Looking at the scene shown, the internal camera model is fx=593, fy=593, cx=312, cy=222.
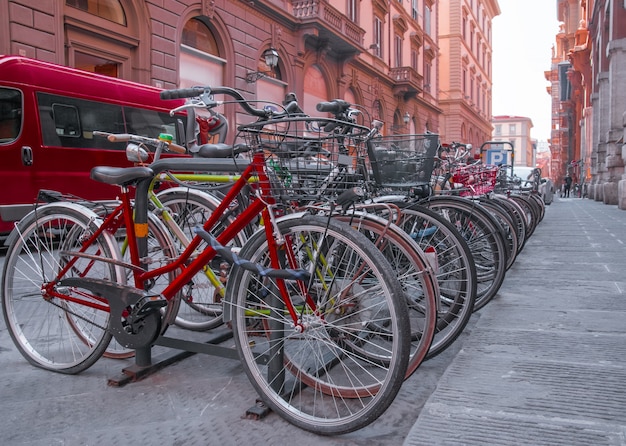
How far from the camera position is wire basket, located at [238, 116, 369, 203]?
2.19 metres

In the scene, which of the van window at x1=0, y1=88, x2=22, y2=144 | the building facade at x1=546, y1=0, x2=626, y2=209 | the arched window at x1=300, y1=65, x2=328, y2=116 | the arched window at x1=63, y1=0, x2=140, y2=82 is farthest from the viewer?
the arched window at x1=300, y1=65, x2=328, y2=116

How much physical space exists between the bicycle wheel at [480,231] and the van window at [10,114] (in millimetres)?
6676

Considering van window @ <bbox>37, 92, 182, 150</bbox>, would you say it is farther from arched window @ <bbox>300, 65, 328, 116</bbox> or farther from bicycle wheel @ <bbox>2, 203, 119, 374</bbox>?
arched window @ <bbox>300, 65, 328, 116</bbox>

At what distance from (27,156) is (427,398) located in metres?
7.49

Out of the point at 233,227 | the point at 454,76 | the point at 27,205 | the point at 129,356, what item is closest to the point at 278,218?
the point at 233,227

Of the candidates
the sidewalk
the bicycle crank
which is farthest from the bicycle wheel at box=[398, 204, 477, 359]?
the bicycle crank

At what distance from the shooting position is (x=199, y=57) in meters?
14.4

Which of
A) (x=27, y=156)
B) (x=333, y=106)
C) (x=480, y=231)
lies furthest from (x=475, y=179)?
(x=27, y=156)

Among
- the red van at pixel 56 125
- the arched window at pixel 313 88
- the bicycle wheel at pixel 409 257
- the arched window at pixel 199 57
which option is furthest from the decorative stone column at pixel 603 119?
the bicycle wheel at pixel 409 257

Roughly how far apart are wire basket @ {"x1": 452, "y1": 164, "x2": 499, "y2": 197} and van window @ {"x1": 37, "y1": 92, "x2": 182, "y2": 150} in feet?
20.2

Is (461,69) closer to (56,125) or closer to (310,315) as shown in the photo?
(56,125)

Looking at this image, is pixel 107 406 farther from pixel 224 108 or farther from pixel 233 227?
pixel 224 108

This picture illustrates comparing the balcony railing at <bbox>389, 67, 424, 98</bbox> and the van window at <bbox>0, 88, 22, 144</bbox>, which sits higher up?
the balcony railing at <bbox>389, 67, 424, 98</bbox>

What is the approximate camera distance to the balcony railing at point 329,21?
58.9 feet
